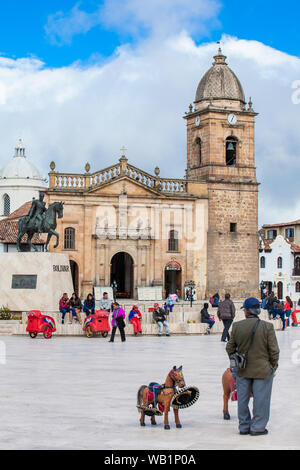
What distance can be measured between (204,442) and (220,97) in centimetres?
4748

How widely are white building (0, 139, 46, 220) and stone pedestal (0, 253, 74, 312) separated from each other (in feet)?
144

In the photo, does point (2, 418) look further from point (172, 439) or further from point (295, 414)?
point (295, 414)

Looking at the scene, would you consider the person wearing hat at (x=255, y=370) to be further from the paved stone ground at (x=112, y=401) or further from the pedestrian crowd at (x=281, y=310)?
the pedestrian crowd at (x=281, y=310)

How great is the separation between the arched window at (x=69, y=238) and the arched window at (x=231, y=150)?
11765 millimetres

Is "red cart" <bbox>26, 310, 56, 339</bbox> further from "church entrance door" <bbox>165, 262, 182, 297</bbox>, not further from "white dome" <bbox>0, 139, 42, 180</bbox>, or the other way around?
"white dome" <bbox>0, 139, 42, 180</bbox>

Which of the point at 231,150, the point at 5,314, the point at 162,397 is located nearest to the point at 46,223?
the point at 5,314

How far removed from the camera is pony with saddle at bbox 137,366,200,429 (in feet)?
29.3

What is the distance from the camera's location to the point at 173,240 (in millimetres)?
54062

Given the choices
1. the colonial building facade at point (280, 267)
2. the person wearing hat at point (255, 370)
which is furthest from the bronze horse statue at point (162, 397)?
the colonial building facade at point (280, 267)

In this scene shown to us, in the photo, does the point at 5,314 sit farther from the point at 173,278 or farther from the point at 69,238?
the point at 173,278

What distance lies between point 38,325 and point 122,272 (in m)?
33.7

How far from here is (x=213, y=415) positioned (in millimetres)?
9742
